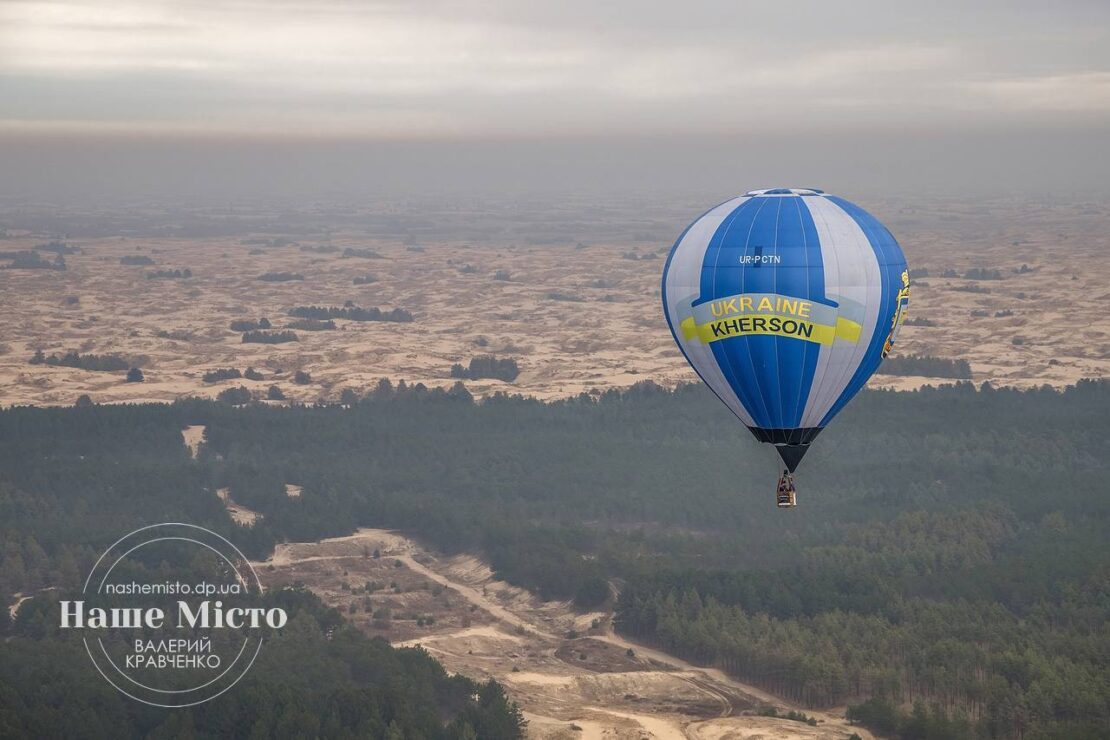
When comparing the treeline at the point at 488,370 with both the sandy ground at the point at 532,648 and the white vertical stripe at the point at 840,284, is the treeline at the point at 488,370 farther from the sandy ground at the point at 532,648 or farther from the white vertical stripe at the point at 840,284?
the white vertical stripe at the point at 840,284

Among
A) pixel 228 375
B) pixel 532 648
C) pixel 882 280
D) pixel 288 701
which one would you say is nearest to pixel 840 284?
pixel 882 280

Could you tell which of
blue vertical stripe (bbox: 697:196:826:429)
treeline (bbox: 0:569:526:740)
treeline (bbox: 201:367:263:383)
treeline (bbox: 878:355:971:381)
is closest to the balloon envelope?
blue vertical stripe (bbox: 697:196:826:429)

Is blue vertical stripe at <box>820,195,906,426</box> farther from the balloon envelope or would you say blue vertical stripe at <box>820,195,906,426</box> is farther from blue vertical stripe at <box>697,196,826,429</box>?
blue vertical stripe at <box>697,196,826,429</box>

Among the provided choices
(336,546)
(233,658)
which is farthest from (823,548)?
(233,658)

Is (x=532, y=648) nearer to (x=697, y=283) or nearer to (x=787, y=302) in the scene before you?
(x=697, y=283)

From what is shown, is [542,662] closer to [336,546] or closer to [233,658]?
[233,658]

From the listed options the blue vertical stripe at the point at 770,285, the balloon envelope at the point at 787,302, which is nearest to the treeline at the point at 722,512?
the balloon envelope at the point at 787,302

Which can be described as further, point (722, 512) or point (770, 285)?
point (722, 512)
